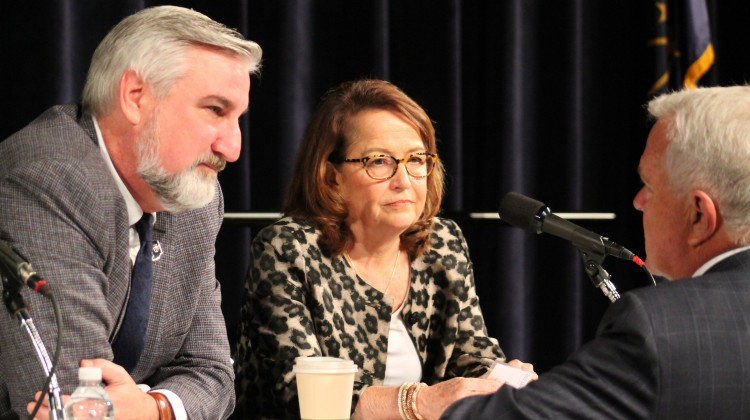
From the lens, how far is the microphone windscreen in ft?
6.54

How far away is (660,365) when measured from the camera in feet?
4.35

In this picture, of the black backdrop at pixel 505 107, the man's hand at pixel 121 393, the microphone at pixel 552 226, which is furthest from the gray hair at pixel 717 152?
the black backdrop at pixel 505 107

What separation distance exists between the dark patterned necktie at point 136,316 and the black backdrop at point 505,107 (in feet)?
4.31

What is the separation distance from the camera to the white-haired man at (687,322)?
134 centimetres

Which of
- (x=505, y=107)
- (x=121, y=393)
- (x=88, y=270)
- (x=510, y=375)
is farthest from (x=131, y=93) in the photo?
(x=505, y=107)

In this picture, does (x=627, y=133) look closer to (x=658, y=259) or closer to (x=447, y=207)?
(x=447, y=207)

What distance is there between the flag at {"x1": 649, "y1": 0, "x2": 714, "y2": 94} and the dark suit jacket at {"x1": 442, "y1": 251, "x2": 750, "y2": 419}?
105 inches

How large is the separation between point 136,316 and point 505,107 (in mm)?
2204

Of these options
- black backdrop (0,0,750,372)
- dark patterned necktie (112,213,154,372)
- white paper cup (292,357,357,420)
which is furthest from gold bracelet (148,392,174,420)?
black backdrop (0,0,750,372)

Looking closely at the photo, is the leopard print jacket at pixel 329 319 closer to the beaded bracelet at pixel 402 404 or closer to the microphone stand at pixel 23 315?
the beaded bracelet at pixel 402 404

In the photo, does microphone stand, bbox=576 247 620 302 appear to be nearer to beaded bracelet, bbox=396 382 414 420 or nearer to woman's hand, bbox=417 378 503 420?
woman's hand, bbox=417 378 503 420

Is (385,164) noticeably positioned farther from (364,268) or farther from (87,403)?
(87,403)

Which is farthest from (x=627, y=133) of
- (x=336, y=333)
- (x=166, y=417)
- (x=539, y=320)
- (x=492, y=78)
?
(x=166, y=417)

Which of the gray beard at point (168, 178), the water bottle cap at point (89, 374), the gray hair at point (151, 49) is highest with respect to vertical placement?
the gray hair at point (151, 49)
